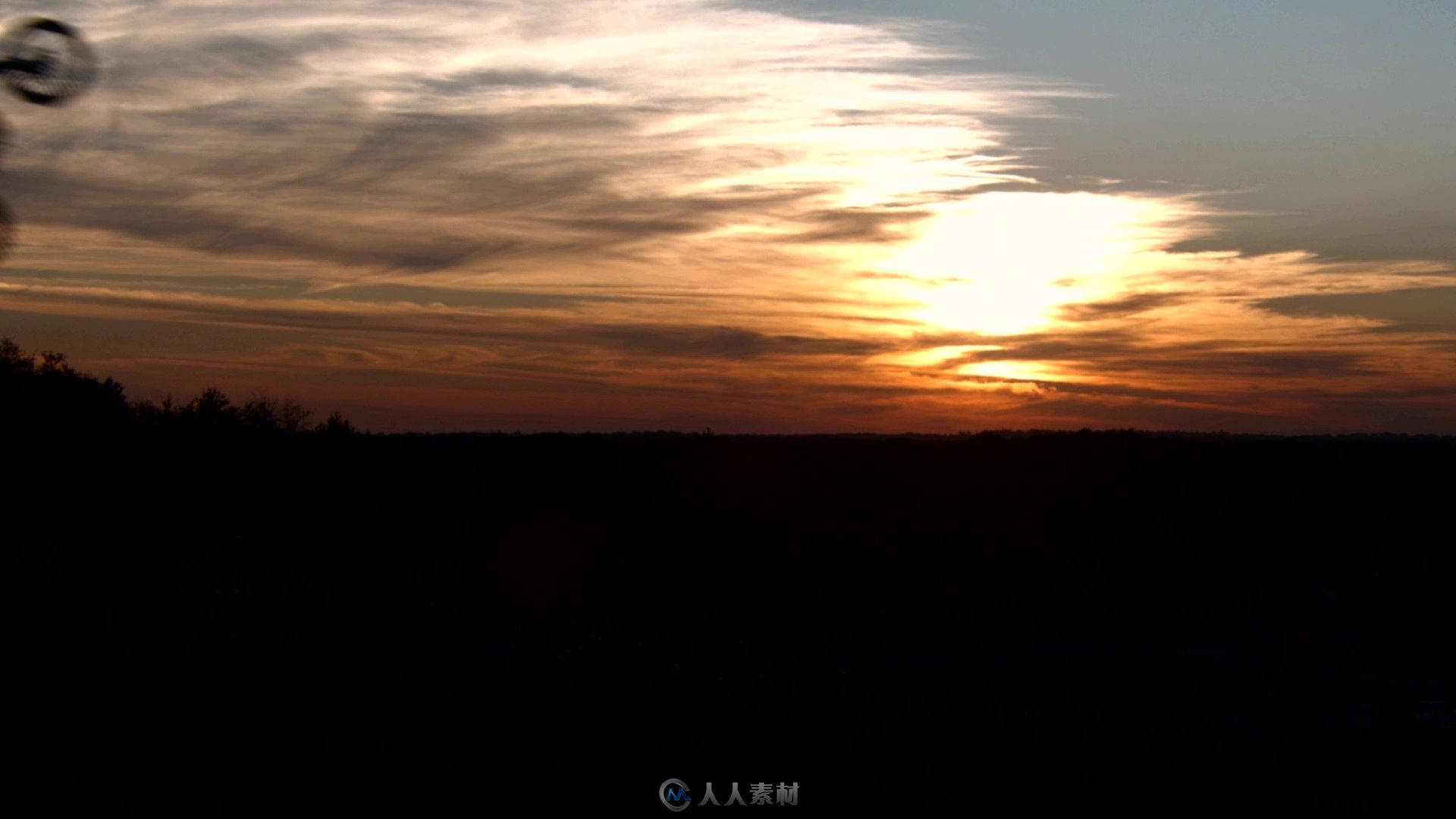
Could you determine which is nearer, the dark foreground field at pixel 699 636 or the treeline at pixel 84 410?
the dark foreground field at pixel 699 636

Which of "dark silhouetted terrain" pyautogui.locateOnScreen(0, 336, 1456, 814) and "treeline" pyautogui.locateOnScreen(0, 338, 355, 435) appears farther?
"treeline" pyautogui.locateOnScreen(0, 338, 355, 435)

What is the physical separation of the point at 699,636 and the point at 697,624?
8.40 feet

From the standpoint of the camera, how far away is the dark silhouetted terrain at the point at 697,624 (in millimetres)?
10164

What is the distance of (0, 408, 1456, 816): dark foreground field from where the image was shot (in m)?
10.1

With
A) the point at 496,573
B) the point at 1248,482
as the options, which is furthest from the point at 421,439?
the point at 1248,482

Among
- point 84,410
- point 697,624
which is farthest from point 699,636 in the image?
point 84,410

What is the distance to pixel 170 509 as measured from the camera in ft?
92.4

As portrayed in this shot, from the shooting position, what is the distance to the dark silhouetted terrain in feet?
33.3

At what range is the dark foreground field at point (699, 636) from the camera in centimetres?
1011

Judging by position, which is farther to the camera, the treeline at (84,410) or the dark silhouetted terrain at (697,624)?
the treeline at (84,410)

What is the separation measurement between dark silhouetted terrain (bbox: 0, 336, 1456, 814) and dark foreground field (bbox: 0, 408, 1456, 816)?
7cm

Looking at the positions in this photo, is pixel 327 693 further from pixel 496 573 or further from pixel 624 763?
pixel 496 573

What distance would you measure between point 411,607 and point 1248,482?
31.6m

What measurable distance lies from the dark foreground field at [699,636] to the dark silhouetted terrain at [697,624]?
0.07 m
